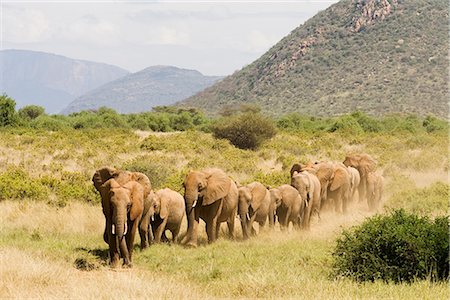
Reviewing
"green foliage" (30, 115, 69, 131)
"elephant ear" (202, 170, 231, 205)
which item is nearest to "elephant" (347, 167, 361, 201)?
"elephant ear" (202, 170, 231, 205)

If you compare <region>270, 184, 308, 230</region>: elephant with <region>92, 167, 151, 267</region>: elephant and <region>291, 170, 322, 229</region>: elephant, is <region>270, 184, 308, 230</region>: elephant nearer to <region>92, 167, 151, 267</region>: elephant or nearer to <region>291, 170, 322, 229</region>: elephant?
<region>291, 170, 322, 229</region>: elephant

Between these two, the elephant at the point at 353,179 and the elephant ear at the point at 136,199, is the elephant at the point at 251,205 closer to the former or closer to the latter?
the elephant ear at the point at 136,199

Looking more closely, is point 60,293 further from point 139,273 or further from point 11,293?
point 139,273

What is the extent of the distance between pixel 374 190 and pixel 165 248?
9.76m

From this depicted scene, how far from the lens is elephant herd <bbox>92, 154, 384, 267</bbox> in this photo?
1134cm

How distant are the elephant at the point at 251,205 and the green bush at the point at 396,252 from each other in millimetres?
3879

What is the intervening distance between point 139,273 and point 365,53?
3768 inches

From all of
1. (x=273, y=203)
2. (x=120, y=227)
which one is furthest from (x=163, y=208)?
(x=273, y=203)

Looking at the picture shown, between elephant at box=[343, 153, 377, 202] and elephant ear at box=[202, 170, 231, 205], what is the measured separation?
8455 mm

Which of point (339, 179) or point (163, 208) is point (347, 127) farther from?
point (163, 208)

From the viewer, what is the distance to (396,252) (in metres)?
9.99

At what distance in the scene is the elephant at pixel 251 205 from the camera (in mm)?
14375

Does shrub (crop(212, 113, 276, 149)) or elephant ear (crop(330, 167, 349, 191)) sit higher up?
shrub (crop(212, 113, 276, 149))

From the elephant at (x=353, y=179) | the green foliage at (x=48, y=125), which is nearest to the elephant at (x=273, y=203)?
the elephant at (x=353, y=179)
